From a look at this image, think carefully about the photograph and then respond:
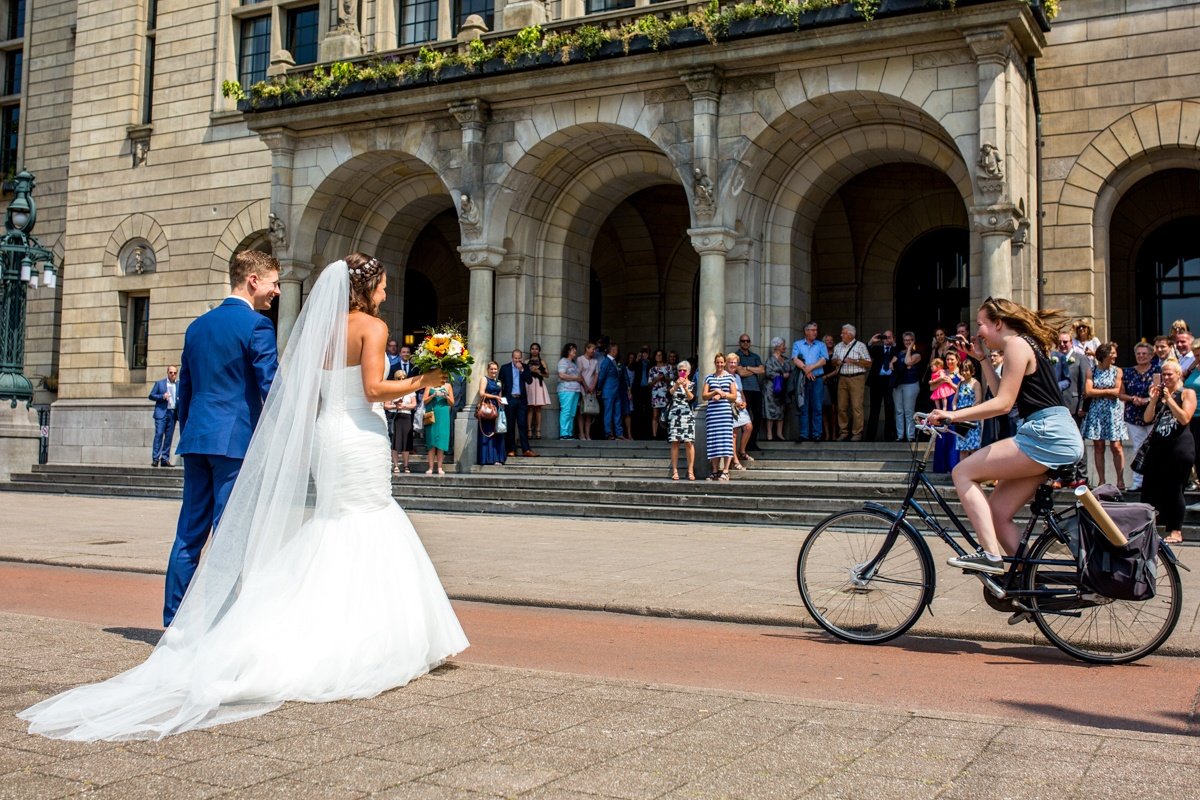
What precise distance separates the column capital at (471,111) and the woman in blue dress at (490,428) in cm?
446

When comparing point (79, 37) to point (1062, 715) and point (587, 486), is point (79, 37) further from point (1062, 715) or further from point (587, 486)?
point (1062, 715)

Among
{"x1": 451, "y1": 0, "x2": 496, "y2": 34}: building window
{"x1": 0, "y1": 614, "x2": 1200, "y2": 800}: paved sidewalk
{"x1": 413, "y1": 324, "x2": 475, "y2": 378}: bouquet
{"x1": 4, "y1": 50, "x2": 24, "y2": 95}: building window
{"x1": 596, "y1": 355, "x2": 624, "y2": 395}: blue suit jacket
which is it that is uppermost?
{"x1": 4, "y1": 50, "x2": 24, "y2": 95}: building window

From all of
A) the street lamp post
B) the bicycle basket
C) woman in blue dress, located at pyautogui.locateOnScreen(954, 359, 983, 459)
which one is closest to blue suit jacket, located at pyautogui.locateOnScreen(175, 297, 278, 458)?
the bicycle basket

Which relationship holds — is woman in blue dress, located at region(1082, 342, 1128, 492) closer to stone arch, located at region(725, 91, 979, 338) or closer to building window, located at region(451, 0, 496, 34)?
stone arch, located at region(725, 91, 979, 338)

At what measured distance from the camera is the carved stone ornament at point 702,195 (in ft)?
60.9

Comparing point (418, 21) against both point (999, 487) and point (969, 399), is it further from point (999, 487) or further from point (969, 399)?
point (999, 487)

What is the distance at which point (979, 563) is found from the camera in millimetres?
6641

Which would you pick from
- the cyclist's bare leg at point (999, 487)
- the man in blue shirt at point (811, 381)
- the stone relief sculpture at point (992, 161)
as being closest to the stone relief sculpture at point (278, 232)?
the man in blue shirt at point (811, 381)

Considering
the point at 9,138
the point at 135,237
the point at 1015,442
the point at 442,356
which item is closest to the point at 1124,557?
the point at 1015,442

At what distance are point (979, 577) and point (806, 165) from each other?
547 inches

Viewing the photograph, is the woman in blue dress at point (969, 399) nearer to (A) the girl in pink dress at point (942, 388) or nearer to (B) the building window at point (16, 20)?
(A) the girl in pink dress at point (942, 388)

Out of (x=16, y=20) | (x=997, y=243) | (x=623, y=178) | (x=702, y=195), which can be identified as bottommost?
(x=997, y=243)

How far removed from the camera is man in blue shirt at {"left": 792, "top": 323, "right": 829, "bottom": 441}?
18.1 meters

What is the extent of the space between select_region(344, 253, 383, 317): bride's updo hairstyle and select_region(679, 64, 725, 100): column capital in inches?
523
